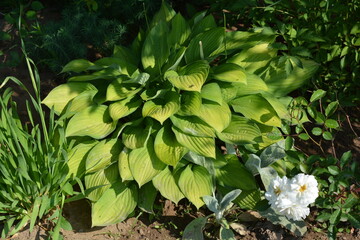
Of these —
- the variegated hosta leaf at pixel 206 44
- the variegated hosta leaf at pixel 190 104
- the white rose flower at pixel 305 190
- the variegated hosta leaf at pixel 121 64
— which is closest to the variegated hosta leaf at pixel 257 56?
the variegated hosta leaf at pixel 206 44

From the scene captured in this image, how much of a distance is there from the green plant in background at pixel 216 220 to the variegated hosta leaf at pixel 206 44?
901 mm

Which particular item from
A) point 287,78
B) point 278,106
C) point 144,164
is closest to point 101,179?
point 144,164

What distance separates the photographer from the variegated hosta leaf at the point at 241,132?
2.77 meters

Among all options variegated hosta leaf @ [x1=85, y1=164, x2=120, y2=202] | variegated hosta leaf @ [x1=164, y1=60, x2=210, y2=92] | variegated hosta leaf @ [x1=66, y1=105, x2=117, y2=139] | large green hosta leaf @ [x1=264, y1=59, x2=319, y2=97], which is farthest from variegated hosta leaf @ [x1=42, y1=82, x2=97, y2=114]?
large green hosta leaf @ [x1=264, y1=59, x2=319, y2=97]

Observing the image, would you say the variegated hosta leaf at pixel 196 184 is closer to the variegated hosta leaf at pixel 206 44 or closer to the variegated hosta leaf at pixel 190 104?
the variegated hosta leaf at pixel 190 104

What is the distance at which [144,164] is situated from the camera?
2770 millimetres

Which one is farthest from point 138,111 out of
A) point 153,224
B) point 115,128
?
Result: point 153,224

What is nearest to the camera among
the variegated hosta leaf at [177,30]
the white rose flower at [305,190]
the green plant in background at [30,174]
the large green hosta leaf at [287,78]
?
the white rose flower at [305,190]

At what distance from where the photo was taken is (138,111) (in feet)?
9.86

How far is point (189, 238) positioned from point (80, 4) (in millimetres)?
1967

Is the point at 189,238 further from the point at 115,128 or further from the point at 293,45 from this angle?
the point at 293,45

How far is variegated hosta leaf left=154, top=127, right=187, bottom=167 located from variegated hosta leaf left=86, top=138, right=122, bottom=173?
0.28 meters

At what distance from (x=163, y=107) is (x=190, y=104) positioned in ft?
0.51

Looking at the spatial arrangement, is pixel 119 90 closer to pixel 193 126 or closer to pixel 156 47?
pixel 156 47
